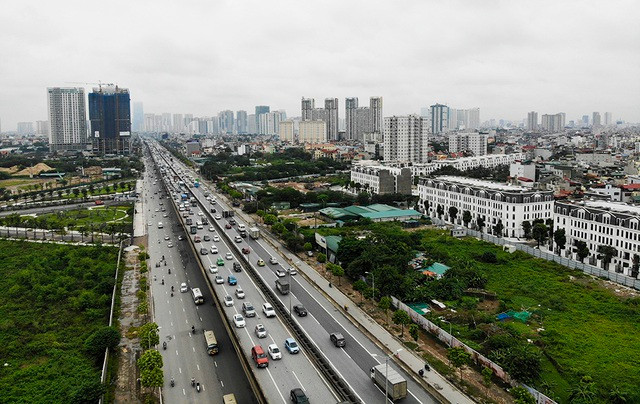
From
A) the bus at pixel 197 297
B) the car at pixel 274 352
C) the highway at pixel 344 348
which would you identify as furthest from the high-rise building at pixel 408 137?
the car at pixel 274 352

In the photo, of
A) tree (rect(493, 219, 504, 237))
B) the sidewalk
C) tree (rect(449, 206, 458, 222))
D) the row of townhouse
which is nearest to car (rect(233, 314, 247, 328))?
the sidewalk

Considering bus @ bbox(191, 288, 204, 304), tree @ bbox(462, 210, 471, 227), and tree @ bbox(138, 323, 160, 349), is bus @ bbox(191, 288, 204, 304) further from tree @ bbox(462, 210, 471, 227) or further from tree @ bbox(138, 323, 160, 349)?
tree @ bbox(462, 210, 471, 227)

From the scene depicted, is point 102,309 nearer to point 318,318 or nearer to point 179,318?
point 179,318

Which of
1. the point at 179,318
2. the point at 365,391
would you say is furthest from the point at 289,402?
the point at 179,318

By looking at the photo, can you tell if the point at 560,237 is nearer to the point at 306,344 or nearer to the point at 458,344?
the point at 458,344

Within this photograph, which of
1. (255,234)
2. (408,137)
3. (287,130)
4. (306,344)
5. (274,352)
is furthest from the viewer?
(287,130)

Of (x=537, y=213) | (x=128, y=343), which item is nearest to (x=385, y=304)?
(x=128, y=343)
